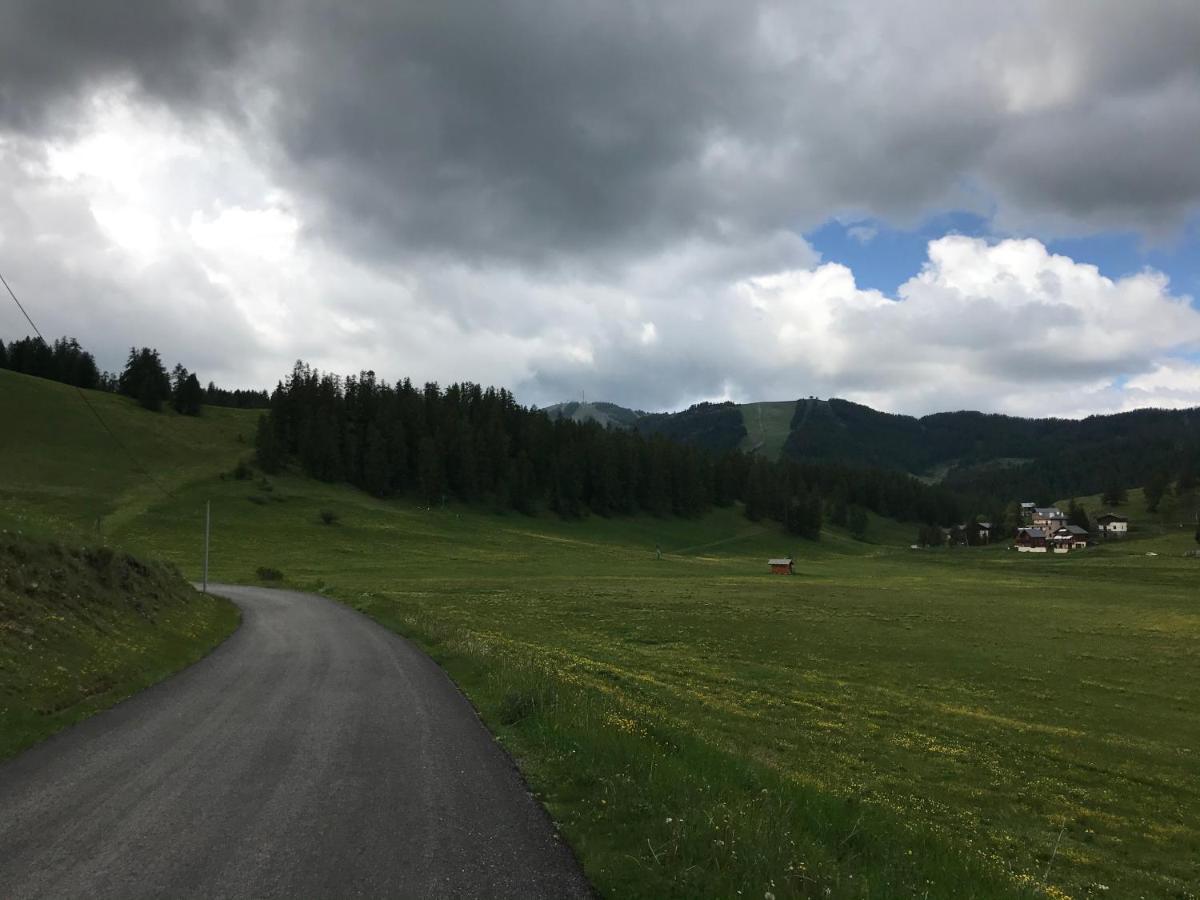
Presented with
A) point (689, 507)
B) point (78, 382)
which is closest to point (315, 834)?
point (689, 507)

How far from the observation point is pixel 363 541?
95000 millimetres

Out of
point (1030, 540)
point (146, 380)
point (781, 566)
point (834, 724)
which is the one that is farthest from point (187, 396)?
point (1030, 540)

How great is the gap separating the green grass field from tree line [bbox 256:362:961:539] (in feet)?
204

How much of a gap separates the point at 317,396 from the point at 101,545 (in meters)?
125

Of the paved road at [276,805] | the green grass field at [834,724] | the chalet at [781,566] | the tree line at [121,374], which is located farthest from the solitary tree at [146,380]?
the paved road at [276,805]

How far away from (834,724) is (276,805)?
1698 centimetres

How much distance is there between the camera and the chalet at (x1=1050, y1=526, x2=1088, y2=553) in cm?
18712

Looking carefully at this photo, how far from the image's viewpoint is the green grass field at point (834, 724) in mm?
9711

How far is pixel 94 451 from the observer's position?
117 metres

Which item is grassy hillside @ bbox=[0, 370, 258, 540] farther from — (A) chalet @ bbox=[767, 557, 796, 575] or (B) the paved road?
(A) chalet @ bbox=[767, 557, 796, 575]

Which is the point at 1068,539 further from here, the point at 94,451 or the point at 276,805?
the point at 94,451

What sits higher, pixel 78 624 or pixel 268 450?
pixel 268 450

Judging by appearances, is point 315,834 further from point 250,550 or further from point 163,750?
point 250,550

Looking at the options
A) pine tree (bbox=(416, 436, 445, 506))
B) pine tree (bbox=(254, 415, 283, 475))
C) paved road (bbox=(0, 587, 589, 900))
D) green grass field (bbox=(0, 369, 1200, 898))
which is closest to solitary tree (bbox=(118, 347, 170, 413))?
pine tree (bbox=(254, 415, 283, 475))
